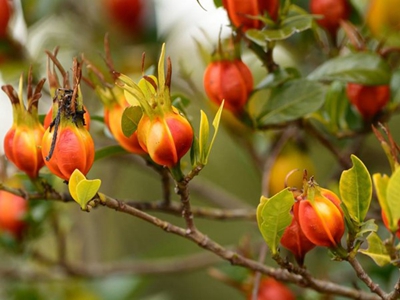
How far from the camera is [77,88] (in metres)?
0.74

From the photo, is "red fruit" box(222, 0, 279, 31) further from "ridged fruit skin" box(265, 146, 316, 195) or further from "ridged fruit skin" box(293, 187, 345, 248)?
"ridged fruit skin" box(265, 146, 316, 195)

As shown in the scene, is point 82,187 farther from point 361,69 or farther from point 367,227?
point 361,69

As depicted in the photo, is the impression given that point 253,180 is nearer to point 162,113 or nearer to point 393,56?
point 393,56

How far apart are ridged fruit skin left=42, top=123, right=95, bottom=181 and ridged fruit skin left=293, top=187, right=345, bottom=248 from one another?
238mm

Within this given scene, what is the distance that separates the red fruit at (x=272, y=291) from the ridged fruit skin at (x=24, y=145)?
0.50 metres

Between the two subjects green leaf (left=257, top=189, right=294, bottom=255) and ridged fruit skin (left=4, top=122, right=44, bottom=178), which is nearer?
green leaf (left=257, top=189, right=294, bottom=255)

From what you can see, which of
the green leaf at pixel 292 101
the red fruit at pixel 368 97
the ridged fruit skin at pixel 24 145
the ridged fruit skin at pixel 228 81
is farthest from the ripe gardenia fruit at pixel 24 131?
the red fruit at pixel 368 97

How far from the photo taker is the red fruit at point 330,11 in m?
1.10

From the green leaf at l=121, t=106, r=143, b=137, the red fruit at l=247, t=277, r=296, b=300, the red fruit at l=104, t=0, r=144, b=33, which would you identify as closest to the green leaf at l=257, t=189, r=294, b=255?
the green leaf at l=121, t=106, r=143, b=137

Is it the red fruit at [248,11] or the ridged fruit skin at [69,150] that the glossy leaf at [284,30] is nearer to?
the red fruit at [248,11]

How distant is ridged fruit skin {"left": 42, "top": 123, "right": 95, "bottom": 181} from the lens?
73 cm

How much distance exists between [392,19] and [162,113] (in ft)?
1.94

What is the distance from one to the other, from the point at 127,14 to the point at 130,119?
116 cm

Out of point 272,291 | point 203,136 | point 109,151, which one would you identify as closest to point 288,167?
point 272,291
